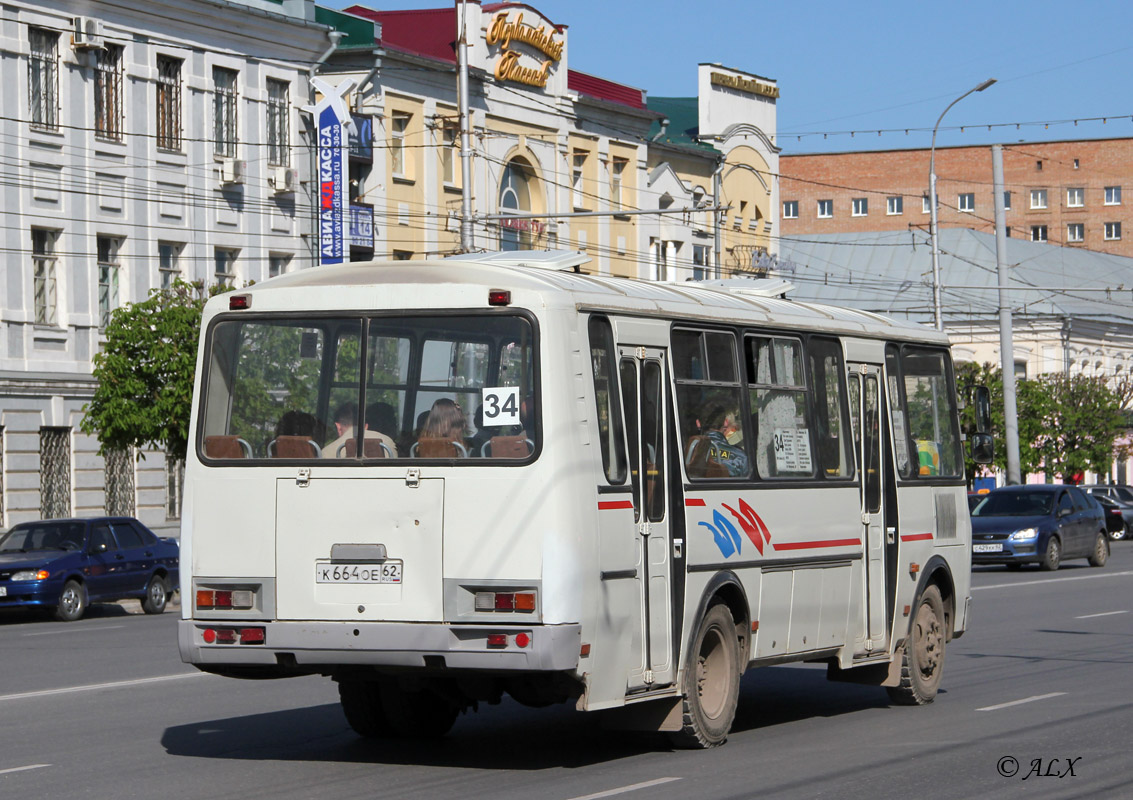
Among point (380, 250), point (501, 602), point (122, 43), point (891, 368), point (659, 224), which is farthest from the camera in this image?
point (659, 224)

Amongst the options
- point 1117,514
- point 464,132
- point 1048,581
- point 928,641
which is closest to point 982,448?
point 928,641

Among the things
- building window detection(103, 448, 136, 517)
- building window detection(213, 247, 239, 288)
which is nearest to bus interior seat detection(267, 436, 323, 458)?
building window detection(103, 448, 136, 517)

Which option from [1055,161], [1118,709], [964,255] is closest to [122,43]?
[1118,709]

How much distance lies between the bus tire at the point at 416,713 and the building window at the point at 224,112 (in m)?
30.6

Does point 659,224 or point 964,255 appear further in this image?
point 964,255

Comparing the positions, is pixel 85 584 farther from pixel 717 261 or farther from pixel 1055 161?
pixel 1055 161

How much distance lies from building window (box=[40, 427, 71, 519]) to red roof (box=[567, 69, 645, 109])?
72.7 ft

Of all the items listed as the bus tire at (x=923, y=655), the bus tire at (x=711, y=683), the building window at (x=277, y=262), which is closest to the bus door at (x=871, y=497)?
the bus tire at (x=923, y=655)

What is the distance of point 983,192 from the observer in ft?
342

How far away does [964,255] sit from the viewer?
83.1 metres

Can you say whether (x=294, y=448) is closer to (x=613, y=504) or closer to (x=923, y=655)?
(x=613, y=504)

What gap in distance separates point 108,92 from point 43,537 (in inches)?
556

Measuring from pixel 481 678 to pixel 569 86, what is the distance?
4625 centimetres

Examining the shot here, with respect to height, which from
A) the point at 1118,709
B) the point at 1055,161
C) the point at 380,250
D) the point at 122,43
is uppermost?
the point at 1055,161
